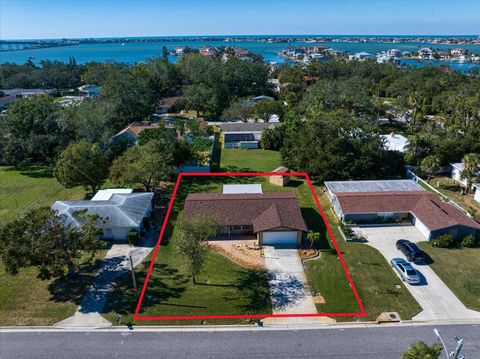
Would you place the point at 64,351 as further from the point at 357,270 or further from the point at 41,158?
the point at 41,158

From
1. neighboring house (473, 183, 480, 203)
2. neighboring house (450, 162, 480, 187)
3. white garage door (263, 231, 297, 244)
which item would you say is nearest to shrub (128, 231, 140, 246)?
white garage door (263, 231, 297, 244)

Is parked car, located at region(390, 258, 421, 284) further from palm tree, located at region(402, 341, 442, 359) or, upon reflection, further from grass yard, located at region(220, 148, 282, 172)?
grass yard, located at region(220, 148, 282, 172)

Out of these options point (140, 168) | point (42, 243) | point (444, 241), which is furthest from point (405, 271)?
point (140, 168)

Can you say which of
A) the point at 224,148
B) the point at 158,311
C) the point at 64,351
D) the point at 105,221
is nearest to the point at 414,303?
the point at 158,311

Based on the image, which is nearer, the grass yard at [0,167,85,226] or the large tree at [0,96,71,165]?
the grass yard at [0,167,85,226]

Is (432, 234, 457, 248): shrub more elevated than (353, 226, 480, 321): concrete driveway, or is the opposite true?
(432, 234, 457, 248): shrub

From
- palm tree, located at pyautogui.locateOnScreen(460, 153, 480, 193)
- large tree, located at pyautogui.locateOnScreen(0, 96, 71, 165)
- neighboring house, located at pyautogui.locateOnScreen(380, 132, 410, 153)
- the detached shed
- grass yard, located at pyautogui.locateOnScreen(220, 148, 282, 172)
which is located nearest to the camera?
palm tree, located at pyautogui.locateOnScreen(460, 153, 480, 193)
